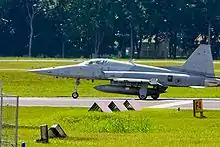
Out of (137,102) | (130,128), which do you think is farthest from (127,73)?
(130,128)

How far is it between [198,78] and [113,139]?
2722 cm

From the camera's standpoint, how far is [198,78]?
187ft

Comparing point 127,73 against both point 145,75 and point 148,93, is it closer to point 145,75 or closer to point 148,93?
point 145,75

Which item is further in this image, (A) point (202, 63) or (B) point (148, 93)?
(A) point (202, 63)

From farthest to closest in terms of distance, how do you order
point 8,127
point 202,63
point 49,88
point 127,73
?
1. point 49,88
2. point 127,73
3. point 202,63
4. point 8,127

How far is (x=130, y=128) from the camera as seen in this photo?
34062 millimetres

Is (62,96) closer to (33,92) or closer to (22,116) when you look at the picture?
(33,92)

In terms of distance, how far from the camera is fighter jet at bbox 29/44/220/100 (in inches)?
2221

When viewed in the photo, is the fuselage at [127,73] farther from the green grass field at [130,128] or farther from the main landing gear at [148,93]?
the green grass field at [130,128]

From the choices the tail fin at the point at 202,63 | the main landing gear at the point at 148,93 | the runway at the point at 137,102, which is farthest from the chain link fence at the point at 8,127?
the tail fin at the point at 202,63

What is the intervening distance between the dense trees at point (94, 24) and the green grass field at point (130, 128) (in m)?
91.4

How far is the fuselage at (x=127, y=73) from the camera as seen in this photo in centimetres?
5694

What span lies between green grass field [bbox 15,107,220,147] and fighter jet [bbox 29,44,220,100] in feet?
40.9

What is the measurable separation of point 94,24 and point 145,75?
76895 millimetres
